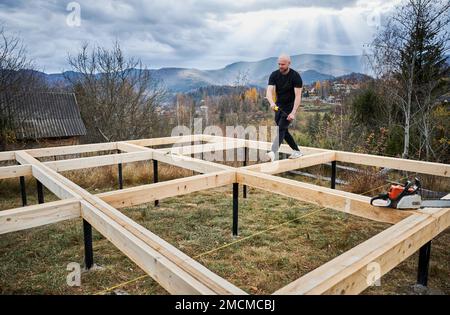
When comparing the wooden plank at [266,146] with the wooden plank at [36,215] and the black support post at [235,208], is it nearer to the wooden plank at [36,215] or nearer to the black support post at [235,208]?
the black support post at [235,208]

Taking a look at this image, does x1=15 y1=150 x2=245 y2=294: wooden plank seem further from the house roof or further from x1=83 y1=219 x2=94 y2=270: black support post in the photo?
the house roof

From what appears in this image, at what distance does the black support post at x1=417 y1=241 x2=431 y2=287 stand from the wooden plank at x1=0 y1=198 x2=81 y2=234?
2.95 metres

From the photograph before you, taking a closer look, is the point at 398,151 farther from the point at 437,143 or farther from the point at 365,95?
the point at 365,95

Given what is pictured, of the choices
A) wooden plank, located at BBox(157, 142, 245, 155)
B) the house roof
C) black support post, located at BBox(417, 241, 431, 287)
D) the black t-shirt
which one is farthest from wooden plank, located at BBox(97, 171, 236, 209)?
the house roof

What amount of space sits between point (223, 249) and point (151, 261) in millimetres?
2020

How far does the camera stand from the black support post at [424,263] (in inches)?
104

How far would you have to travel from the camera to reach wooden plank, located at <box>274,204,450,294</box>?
1.47 meters

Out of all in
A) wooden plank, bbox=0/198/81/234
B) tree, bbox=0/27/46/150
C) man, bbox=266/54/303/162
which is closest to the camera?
wooden plank, bbox=0/198/81/234

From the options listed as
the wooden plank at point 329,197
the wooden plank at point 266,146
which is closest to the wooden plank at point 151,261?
the wooden plank at point 329,197

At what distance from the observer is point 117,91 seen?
16.0m

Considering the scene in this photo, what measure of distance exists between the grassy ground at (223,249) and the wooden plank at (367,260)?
88cm

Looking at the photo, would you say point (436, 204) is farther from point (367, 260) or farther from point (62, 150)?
point (62, 150)
